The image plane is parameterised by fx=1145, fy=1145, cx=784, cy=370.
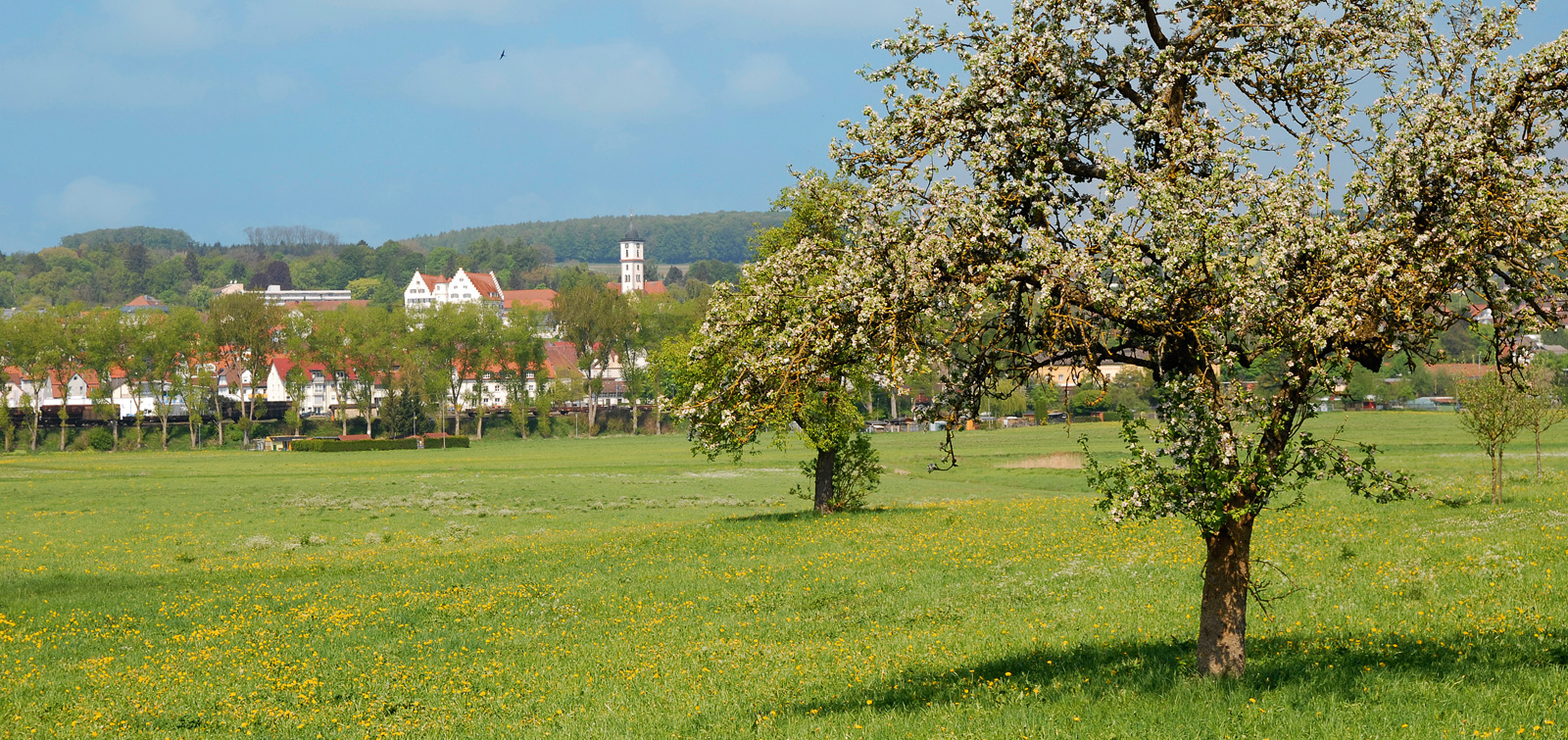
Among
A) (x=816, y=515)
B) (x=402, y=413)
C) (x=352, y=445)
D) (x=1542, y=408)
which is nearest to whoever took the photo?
(x=1542, y=408)

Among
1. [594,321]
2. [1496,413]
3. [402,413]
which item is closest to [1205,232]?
[1496,413]

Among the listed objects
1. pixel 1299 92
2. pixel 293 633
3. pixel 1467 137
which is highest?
pixel 1299 92

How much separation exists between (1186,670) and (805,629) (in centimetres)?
839

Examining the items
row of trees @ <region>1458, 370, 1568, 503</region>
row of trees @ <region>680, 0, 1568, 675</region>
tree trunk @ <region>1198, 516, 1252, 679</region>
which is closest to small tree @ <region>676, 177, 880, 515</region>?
row of trees @ <region>680, 0, 1568, 675</region>

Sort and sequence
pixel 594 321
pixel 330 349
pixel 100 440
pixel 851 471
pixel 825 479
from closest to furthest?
pixel 825 479
pixel 851 471
pixel 100 440
pixel 330 349
pixel 594 321

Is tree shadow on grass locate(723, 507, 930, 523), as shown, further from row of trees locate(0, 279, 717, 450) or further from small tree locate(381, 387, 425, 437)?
small tree locate(381, 387, 425, 437)

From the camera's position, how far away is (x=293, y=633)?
73.3 feet

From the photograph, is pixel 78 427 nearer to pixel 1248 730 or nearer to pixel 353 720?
pixel 353 720

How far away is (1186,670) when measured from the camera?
45.8ft

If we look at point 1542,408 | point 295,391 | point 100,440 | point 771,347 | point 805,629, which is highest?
point 295,391

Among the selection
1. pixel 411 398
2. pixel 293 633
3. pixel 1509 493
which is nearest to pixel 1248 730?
pixel 293 633

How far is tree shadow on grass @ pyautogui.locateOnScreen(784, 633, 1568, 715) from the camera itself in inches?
518

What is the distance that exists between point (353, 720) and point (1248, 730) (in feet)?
37.7

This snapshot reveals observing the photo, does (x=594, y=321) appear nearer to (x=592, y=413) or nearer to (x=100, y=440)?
(x=592, y=413)
